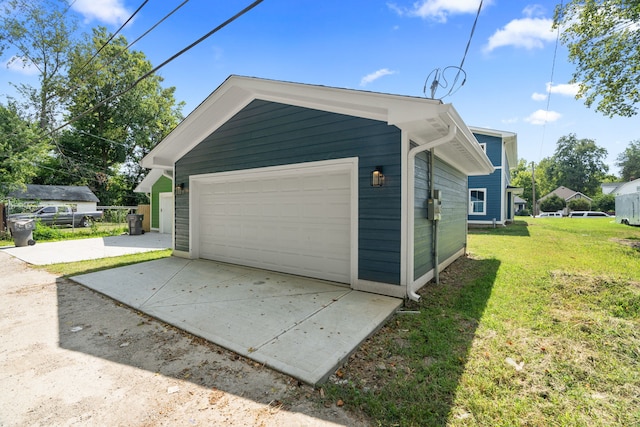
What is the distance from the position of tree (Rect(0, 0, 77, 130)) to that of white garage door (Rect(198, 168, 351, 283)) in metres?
19.4

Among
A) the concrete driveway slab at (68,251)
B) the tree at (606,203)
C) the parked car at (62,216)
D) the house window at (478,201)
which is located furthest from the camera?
the tree at (606,203)

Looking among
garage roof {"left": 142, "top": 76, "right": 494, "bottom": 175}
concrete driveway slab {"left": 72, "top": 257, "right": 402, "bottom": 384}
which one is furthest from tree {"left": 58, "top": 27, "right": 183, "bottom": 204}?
concrete driveway slab {"left": 72, "top": 257, "right": 402, "bottom": 384}

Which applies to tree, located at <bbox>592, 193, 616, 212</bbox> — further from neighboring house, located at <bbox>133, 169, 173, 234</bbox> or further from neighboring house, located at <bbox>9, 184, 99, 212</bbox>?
neighboring house, located at <bbox>9, 184, 99, 212</bbox>

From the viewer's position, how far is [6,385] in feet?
7.56

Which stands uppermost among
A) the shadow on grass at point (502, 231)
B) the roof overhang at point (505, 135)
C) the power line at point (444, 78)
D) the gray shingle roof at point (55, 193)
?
the roof overhang at point (505, 135)

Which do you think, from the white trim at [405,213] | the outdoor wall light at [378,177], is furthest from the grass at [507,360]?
the outdoor wall light at [378,177]

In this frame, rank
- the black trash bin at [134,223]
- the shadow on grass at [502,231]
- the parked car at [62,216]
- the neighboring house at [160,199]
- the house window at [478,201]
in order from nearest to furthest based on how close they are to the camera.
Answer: the shadow on grass at [502,231] < the black trash bin at [134,223] < the neighboring house at [160,199] < the parked car at [62,216] < the house window at [478,201]

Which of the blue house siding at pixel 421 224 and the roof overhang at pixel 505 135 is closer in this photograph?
the blue house siding at pixel 421 224

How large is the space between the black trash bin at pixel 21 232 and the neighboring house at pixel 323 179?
6.21 metres

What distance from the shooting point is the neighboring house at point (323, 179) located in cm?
414

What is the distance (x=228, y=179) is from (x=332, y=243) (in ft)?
10.3

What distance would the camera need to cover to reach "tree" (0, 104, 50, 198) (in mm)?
11711

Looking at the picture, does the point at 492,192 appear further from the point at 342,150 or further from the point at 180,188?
the point at 180,188

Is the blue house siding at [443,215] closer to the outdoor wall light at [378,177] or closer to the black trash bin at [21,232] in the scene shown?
the outdoor wall light at [378,177]
